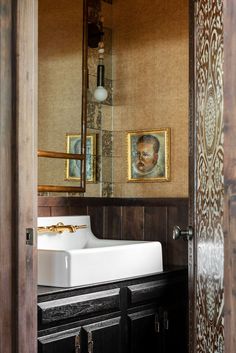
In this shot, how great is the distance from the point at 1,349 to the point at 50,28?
73.2 inches

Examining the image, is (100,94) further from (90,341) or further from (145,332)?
(90,341)

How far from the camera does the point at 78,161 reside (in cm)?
343

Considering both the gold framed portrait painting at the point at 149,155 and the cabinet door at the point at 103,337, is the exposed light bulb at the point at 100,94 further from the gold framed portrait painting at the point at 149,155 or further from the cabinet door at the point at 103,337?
the cabinet door at the point at 103,337

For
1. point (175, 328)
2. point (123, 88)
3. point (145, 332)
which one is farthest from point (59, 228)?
point (123, 88)

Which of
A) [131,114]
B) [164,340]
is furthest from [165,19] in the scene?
[164,340]

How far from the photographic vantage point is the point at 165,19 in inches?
139

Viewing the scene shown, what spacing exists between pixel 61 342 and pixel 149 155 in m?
1.33

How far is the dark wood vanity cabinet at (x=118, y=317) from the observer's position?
2.52 metres

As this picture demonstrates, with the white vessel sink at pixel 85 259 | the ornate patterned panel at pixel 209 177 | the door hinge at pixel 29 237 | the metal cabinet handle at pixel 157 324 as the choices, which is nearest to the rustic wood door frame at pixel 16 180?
the door hinge at pixel 29 237

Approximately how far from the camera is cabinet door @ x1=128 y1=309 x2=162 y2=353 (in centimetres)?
292

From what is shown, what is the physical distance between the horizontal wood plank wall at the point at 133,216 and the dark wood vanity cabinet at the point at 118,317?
0.23 m

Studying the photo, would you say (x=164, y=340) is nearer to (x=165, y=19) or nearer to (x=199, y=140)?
(x=199, y=140)

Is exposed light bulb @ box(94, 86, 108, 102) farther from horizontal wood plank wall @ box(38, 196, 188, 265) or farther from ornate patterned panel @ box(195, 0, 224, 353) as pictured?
ornate patterned panel @ box(195, 0, 224, 353)

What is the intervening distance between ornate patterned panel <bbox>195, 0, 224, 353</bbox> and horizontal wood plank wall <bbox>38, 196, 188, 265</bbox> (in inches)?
36.5
